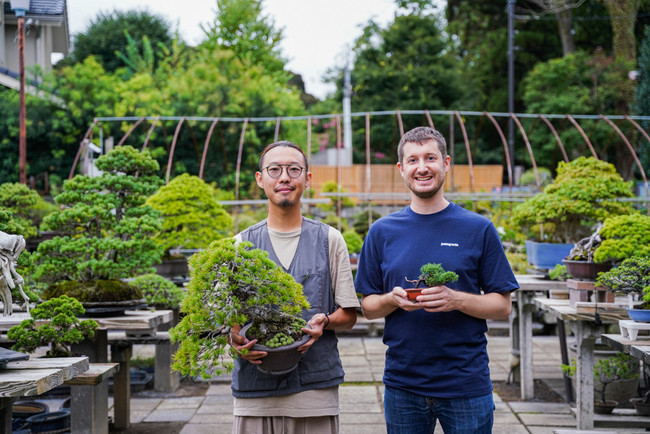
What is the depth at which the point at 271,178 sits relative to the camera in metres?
2.33

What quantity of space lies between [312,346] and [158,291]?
344cm

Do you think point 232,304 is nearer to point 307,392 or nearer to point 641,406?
point 307,392

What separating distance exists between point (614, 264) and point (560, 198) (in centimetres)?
104

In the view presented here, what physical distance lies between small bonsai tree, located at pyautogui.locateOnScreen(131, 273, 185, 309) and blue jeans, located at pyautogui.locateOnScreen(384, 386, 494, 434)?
3.47m

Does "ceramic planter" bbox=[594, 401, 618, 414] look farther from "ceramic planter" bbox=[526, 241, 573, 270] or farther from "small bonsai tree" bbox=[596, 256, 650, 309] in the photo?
"small bonsai tree" bbox=[596, 256, 650, 309]

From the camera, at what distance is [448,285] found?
221 centimetres

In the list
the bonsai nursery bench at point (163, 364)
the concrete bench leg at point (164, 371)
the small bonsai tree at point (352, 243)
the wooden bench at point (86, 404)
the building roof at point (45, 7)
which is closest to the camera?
the wooden bench at point (86, 404)

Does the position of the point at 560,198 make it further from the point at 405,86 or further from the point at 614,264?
the point at 405,86

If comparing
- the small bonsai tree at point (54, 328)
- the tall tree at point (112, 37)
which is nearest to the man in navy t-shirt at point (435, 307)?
the small bonsai tree at point (54, 328)

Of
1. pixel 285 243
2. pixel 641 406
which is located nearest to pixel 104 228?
pixel 285 243

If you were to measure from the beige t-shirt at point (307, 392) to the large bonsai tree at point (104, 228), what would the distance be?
2.03 meters

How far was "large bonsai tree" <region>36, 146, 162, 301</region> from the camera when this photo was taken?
13.4 ft

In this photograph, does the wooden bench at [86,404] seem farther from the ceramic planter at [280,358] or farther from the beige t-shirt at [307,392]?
the ceramic planter at [280,358]

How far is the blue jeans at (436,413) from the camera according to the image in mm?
2133
